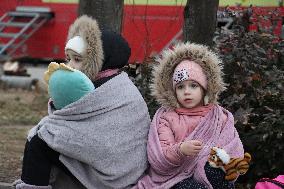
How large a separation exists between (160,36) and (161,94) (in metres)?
7.84

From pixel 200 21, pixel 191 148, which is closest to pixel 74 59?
pixel 191 148

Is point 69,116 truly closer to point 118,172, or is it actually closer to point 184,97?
point 118,172

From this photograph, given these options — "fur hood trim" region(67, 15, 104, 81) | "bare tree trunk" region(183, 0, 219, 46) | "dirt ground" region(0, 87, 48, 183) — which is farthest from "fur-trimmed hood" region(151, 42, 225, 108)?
"dirt ground" region(0, 87, 48, 183)

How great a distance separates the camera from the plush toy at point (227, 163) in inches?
119

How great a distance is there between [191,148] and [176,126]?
10.1 inches

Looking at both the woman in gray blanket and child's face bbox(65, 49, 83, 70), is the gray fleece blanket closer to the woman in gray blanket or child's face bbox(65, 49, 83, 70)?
the woman in gray blanket

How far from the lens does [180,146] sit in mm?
3053

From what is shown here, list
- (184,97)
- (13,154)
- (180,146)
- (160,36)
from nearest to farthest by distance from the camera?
(180,146) < (184,97) < (13,154) < (160,36)

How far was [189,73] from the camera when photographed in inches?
130

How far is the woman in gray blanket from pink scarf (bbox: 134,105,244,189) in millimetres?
67

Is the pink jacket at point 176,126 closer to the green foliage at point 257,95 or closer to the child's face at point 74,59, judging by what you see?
the child's face at point 74,59

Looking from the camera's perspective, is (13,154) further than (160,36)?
No

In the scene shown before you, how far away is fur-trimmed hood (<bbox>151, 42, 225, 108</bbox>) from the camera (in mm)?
3312

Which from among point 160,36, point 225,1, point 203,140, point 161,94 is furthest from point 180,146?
point 160,36
